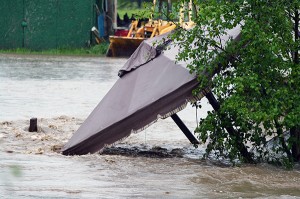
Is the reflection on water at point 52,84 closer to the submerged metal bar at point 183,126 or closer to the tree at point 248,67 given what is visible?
the submerged metal bar at point 183,126

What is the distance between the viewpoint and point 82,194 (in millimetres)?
9461

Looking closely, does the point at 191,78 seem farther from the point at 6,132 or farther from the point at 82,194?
the point at 6,132

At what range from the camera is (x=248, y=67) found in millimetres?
11438

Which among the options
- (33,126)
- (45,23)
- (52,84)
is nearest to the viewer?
(33,126)

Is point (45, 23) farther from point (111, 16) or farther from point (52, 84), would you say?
point (52, 84)

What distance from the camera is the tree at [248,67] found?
1130 centimetres

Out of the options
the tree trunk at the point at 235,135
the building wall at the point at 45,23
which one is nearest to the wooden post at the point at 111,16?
the building wall at the point at 45,23

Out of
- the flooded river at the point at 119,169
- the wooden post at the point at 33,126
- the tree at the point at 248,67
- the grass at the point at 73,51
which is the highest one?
the tree at the point at 248,67

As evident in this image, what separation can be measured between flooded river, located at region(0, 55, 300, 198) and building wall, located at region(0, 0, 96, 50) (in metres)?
21.0

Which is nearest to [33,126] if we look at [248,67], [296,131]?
[248,67]

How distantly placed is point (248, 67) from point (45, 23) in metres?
Answer: 28.9

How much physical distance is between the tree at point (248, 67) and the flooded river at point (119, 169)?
44cm

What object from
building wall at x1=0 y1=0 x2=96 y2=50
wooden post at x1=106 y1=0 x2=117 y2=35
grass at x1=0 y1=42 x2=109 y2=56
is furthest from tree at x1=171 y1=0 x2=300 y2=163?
wooden post at x1=106 y1=0 x2=117 y2=35

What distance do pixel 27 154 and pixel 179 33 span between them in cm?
241
